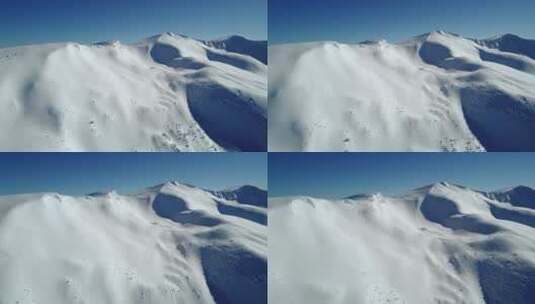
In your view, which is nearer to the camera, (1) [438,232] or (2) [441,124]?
(1) [438,232]

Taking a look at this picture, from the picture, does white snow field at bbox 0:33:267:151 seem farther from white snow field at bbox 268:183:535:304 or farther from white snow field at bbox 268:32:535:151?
white snow field at bbox 268:183:535:304

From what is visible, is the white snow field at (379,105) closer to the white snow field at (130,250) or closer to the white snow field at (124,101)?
the white snow field at (124,101)

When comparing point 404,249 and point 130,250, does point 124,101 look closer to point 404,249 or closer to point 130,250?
point 130,250

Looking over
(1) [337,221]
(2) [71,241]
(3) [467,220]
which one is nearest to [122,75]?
(2) [71,241]

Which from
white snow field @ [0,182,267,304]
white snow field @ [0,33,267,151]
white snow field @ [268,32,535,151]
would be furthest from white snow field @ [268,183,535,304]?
white snow field @ [0,33,267,151]

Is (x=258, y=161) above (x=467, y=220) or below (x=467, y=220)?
above

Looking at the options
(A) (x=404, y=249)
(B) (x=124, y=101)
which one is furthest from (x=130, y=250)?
(A) (x=404, y=249)

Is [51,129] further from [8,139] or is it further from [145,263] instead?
[145,263]
